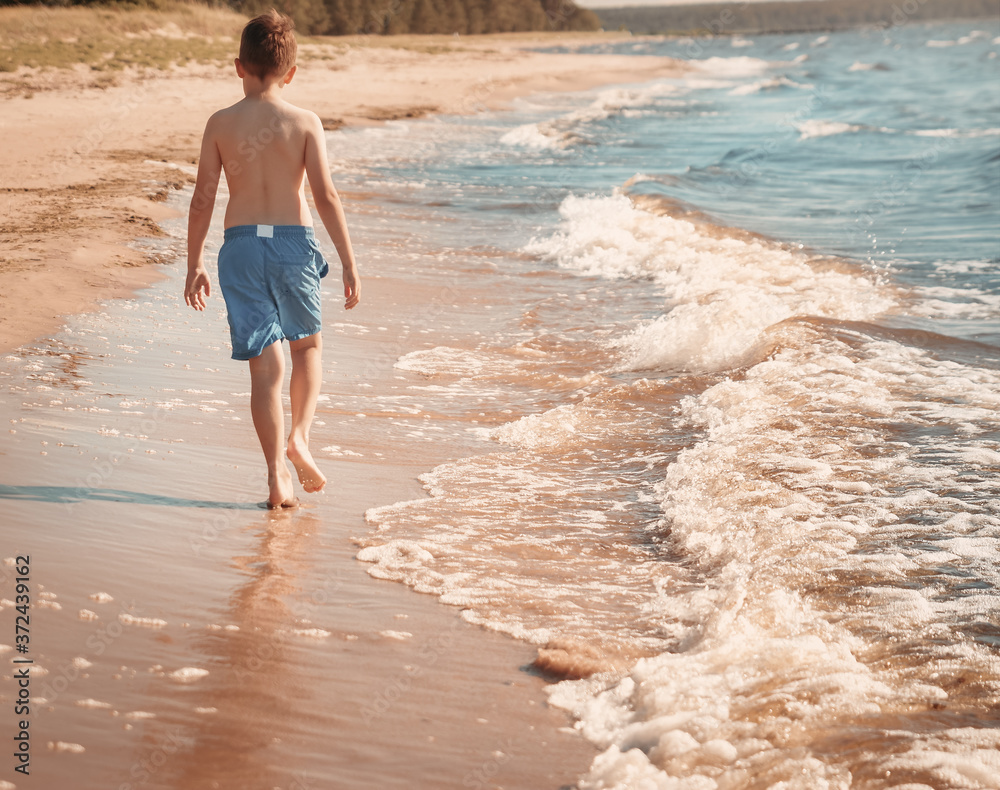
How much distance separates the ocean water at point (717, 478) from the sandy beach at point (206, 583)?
171mm

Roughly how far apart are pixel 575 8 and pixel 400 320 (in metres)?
110

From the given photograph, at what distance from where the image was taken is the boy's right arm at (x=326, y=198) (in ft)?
11.6

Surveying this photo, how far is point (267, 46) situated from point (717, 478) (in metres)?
2.51

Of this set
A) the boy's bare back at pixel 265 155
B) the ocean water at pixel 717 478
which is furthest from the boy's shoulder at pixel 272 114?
the ocean water at pixel 717 478

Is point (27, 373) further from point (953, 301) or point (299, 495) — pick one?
point (953, 301)

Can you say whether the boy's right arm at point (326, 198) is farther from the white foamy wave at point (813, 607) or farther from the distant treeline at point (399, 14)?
the distant treeline at point (399, 14)

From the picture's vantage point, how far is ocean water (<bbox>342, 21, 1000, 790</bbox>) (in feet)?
8.23

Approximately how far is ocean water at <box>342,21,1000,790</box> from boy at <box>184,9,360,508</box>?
66 cm

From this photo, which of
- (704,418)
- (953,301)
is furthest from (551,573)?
(953,301)

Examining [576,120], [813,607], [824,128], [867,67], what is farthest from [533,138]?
[867,67]

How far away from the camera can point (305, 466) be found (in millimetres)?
3641

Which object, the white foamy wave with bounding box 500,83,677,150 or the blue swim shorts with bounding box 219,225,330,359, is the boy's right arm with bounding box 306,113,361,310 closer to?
the blue swim shorts with bounding box 219,225,330,359

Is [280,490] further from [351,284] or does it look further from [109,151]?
[109,151]

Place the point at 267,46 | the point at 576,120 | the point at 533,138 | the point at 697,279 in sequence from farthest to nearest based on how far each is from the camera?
the point at 576,120 → the point at 533,138 → the point at 697,279 → the point at 267,46
